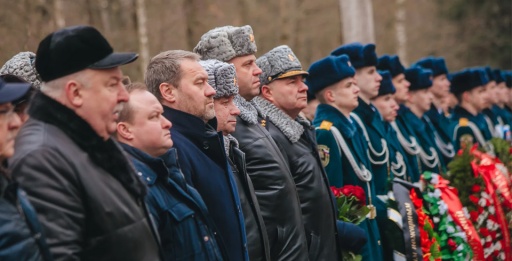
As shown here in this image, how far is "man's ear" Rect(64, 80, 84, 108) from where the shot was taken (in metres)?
3.93

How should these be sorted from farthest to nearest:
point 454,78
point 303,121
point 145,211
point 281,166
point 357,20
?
point 454,78
point 357,20
point 303,121
point 281,166
point 145,211

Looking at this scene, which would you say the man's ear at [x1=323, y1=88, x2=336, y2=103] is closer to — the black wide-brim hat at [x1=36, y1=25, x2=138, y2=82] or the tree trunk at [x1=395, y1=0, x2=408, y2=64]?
the black wide-brim hat at [x1=36, y1=25, x2=138, y2=82]

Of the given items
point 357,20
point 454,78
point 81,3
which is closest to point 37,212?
point 357,20

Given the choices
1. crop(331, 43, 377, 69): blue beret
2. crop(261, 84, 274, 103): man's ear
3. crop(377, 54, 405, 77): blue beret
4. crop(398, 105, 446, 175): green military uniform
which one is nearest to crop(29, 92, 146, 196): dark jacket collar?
crop(261, 84, 274, 103): man's ear

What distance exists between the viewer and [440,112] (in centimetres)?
1241

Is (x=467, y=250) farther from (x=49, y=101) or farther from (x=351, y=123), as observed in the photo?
(x=49, y=101)

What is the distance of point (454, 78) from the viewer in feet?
45.9

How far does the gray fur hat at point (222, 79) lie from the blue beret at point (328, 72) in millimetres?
2513

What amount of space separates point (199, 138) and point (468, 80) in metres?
9.07

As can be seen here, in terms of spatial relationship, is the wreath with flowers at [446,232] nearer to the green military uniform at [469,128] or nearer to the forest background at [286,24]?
the green military uniform at [469,128]

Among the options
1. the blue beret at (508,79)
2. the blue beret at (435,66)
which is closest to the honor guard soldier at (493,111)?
the blue beret at (435,66)

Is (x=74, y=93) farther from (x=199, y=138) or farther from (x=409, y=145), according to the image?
(x=409, y=145)

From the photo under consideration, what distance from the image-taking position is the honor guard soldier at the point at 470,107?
40.6 feet

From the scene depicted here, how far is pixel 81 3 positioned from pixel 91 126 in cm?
1572
